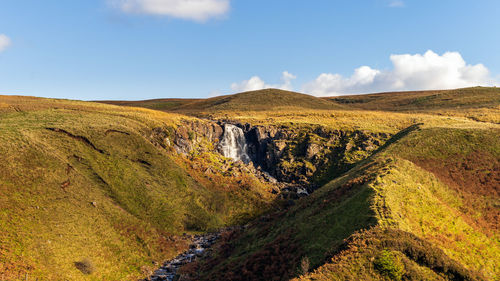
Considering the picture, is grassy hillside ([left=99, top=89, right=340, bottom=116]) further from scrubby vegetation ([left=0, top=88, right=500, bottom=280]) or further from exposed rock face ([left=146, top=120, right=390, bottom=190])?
scrubby vegetation ([left=0, top=88, right=500, bottom=280])

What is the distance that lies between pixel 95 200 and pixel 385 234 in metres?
36.1

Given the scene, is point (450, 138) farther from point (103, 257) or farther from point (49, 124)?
point (49, 124)

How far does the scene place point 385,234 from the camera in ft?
67.7

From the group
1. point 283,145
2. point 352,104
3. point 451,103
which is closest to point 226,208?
point 283,145

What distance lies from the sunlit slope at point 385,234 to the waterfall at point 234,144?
141 feet

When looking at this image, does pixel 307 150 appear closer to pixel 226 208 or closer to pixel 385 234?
pixel 226 208

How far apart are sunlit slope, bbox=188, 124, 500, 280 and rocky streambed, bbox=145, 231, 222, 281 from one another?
10.0 ft

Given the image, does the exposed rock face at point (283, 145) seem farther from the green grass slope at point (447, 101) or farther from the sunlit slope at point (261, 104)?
the green grass slope at point (447, 101)

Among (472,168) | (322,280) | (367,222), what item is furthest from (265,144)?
(322,280)

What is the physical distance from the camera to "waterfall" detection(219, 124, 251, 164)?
8312 cm

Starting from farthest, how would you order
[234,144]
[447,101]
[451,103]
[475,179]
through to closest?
[447,101], [451,103], [234,144], [475,179]

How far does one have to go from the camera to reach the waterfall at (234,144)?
83125 mm

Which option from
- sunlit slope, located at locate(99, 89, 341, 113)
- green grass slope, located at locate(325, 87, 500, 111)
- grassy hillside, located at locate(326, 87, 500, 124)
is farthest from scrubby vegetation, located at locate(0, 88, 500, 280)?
green grass slope, located at locate(325, 87, 500, 111)

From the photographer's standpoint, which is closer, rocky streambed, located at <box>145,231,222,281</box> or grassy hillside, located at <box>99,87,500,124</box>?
rocky streambed, located at <box>145,231,222,281</box>
